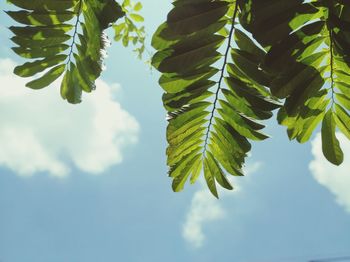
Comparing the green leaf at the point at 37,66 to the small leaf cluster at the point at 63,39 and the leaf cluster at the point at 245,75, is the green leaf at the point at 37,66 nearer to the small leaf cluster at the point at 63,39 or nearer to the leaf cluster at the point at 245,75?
the small leaf cluster at the point at 63,39

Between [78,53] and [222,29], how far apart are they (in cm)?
79

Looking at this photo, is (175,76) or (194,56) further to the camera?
(175,76)

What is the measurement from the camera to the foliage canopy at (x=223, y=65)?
158cm

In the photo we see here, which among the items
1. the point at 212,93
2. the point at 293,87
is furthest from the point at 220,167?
the point at 293,87

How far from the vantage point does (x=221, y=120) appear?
2.20 meters

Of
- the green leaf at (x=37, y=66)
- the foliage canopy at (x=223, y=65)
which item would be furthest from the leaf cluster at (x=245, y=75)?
the green leaf at (x=37, y=66)

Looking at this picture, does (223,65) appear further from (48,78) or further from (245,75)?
(48,78)

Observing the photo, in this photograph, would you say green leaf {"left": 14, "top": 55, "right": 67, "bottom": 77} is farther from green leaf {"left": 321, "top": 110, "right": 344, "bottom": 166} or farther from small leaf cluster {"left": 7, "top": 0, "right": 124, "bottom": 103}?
green leaf {"left": 321, "top": 110, "right": 344, "bottom": 166}

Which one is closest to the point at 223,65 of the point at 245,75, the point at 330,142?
the point at 245,75

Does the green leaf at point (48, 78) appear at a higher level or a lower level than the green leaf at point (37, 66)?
lower

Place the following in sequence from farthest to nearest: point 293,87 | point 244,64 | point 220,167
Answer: point 220,167, point 244,64, point 293,87

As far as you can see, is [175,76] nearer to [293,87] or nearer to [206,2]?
[206,2]

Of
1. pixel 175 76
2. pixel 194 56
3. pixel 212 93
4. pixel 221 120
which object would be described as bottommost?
pixel 221 120

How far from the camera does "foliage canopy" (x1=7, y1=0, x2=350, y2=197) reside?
5.19 feet
